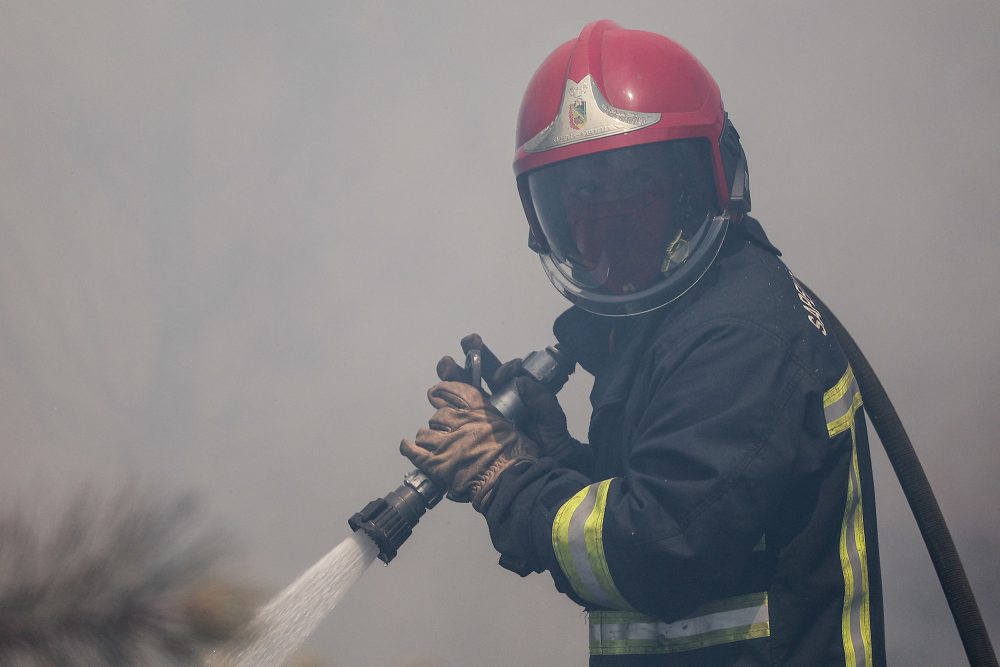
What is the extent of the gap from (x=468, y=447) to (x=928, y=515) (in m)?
1.10

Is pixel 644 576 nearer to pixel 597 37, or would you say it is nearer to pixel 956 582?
pixel 956 582

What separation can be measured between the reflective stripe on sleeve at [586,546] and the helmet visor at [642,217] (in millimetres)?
537

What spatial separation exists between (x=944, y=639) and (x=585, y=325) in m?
2.31

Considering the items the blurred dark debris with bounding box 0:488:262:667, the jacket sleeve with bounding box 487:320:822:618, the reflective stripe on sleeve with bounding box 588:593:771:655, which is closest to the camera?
the blurred dark debris with bounding box 0:488:262:667

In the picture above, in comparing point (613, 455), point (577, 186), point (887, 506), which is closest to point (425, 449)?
point (613, 455)

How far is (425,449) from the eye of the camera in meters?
2.12

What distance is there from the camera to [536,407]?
2268 mm

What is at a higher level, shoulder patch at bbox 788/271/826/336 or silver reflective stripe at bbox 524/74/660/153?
silver reflective stripe at bbox 524/74/660/153

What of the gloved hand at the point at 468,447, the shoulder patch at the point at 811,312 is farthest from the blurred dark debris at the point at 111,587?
the shoulder patch at the point at 811,312

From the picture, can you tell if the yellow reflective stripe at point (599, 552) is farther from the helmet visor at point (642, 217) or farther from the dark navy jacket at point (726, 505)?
the helmet visor at point (642, 217)

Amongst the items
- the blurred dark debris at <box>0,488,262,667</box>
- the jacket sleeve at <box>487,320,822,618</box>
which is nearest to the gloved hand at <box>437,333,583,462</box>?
the jacket sleeve at <box>487,320,822,618</box>

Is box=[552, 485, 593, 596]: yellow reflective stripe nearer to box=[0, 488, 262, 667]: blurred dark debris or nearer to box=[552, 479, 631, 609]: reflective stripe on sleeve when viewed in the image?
box=[552, 479, 631, 609]: reflective stripe on sleeve

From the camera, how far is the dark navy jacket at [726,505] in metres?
1.66

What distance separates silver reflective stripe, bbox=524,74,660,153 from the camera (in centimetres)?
206
